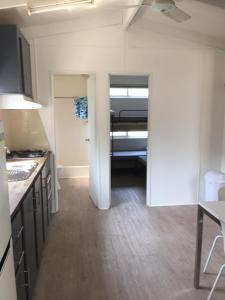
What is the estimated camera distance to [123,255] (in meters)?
2.77

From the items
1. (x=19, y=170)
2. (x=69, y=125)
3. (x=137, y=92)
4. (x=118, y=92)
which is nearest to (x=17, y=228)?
(x=19, y=170)

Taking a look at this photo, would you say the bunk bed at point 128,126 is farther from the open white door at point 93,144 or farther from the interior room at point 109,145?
the open white door at point 93,144

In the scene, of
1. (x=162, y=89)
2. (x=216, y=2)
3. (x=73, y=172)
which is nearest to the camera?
(x=216, y=2)

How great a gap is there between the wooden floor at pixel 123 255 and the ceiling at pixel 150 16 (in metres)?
2.57

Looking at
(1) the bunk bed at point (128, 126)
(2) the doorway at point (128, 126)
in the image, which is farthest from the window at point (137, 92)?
(1) the bunk bed at point (128, 126)

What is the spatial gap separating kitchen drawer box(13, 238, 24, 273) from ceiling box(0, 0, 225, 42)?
2.32 meters

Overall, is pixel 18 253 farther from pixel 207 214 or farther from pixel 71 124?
pixel 71 124

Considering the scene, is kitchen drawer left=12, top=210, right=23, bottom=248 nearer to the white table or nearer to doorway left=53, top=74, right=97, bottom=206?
the white table

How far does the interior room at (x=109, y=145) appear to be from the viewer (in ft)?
7.70

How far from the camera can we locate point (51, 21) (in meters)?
3.41

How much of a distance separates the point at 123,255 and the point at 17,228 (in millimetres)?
1450

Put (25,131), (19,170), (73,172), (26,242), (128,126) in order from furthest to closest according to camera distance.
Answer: (128,126), (73,172), (25,131), (19,170), (26,242)

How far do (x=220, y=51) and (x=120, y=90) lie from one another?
291 cm

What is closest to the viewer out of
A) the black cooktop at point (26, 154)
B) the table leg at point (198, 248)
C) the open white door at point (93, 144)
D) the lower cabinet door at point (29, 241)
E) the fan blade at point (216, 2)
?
the lower cabinet door at point (29, 241)
